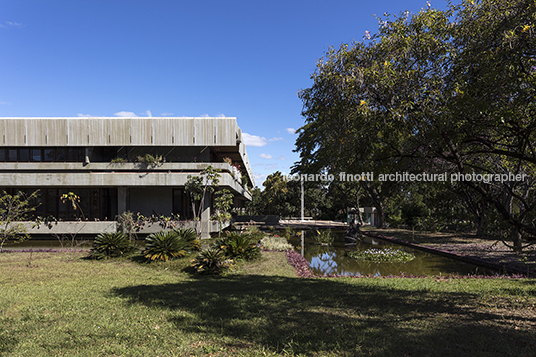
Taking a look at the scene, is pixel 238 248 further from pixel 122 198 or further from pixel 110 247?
pixel 122 198

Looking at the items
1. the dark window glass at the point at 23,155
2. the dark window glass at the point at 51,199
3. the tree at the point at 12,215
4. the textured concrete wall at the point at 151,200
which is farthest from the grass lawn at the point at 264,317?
the dark window glass at the point at 23,155

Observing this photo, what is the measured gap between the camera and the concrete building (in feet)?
73.8

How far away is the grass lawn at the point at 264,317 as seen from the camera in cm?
437

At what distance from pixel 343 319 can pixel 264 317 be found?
133cm

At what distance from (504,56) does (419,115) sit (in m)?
1.88

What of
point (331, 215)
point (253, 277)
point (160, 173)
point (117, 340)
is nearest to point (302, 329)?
point (117, 340)

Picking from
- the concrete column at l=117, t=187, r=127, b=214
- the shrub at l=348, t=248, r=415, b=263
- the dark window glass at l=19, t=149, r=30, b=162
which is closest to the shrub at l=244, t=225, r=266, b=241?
the shrub at l=348, t=248, r=415, b=263

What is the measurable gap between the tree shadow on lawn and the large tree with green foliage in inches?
90.8

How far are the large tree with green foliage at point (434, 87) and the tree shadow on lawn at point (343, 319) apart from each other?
231cm

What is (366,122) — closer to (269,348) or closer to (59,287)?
(269,348)

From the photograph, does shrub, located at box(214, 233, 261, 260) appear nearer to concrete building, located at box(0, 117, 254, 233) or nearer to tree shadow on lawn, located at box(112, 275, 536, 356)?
tree shadow on lawn, located at box(112, 275, 536, 356)

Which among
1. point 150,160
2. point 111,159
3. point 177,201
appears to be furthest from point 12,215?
point 177,201

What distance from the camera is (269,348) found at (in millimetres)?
4344

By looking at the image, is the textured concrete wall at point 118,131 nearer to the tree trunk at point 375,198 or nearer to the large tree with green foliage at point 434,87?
the tree trunk at point 375,198
